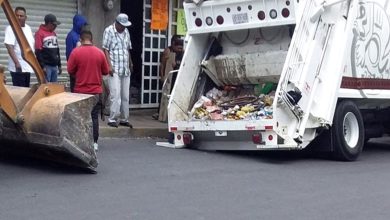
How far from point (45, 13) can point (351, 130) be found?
5940 millimetres

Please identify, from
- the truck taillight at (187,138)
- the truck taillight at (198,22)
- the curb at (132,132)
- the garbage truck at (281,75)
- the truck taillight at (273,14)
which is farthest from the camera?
the curb at (132,132)

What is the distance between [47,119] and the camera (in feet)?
27.1

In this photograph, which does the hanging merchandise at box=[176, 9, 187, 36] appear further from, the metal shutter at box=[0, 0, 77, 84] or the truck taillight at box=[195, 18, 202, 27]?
the truck taillight at box=[195, 18, 202, 27]

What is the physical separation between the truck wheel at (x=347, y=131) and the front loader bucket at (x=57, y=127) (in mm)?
3745

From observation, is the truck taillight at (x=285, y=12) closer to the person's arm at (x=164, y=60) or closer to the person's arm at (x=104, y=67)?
the person's arm at (x=104, y=67)

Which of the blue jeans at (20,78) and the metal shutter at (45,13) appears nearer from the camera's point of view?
the blue jeans at (20,78)

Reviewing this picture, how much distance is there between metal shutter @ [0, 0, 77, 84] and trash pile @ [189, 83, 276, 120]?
3574 millimetres

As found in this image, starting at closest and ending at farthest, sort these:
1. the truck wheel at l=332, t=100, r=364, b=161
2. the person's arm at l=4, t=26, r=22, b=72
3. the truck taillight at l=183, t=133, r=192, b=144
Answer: the truck wheel at l=332, t=100, r=364, b=161, the truck taillight at l=183, t=133, r=192, b=144, the person's arm at l=4, t=26, r=22, b=72

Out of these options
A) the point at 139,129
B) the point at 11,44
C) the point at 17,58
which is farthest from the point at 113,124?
the point at 11,44

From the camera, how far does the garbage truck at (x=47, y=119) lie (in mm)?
8195

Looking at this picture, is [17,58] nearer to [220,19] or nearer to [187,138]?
[187,138]

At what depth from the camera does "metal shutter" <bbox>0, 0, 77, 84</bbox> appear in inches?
516

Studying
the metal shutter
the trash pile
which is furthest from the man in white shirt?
the trash pile

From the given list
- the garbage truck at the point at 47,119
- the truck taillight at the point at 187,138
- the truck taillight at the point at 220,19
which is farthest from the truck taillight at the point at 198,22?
the garbage truck at the point at 47,119
